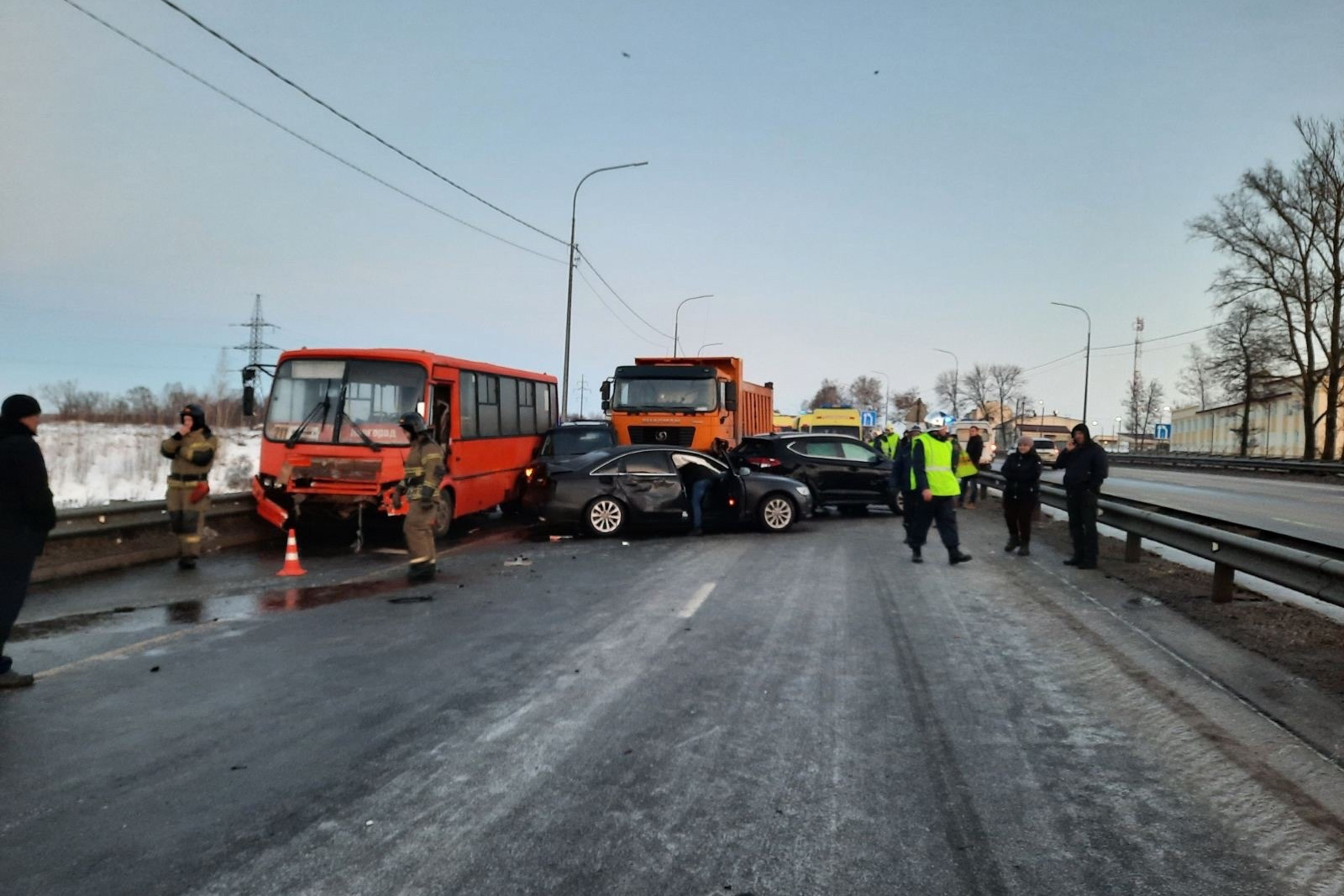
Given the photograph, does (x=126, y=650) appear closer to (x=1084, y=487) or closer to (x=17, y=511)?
(x=17, y=511)

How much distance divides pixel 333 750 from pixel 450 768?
2.29 feet

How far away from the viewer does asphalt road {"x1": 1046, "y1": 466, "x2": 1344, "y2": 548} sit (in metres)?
17.2

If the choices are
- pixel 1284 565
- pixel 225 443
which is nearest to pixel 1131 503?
pixel 1284 565

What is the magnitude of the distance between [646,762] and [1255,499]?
2580cm

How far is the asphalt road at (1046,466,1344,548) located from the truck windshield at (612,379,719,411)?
9233 millimetres

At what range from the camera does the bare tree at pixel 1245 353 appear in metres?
46.8

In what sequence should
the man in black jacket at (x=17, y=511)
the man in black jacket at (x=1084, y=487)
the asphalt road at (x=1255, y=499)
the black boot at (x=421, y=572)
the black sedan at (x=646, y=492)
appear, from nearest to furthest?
the man in black jacket at (x=17, y=511), the black boot at (x=421, y=572), the man in black jacket at (x=1084, y=487), the black sedan at (x=646, y=492), the asphalt road at (x=1255, y=499)

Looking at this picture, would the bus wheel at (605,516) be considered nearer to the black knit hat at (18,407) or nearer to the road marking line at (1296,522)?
the black knit hat at (18,407)

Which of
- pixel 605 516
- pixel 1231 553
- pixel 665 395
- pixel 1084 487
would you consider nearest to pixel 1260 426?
pixel 665 395

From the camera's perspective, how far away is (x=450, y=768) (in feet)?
14.2

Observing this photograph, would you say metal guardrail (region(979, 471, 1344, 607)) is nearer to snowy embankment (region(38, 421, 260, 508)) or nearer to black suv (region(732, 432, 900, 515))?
black suv (region(732, 432, 900, 515))

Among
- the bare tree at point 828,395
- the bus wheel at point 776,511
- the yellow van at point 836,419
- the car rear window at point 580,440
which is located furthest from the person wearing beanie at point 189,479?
the bare tree at point 828,395

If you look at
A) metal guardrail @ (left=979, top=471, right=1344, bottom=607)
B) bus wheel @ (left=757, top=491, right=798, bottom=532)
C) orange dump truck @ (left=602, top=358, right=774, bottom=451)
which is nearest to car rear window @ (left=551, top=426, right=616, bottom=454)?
orange dump truck @ (left=602, top=358, right=774, bottom=451)

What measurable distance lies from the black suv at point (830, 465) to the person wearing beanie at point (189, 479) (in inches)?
414
